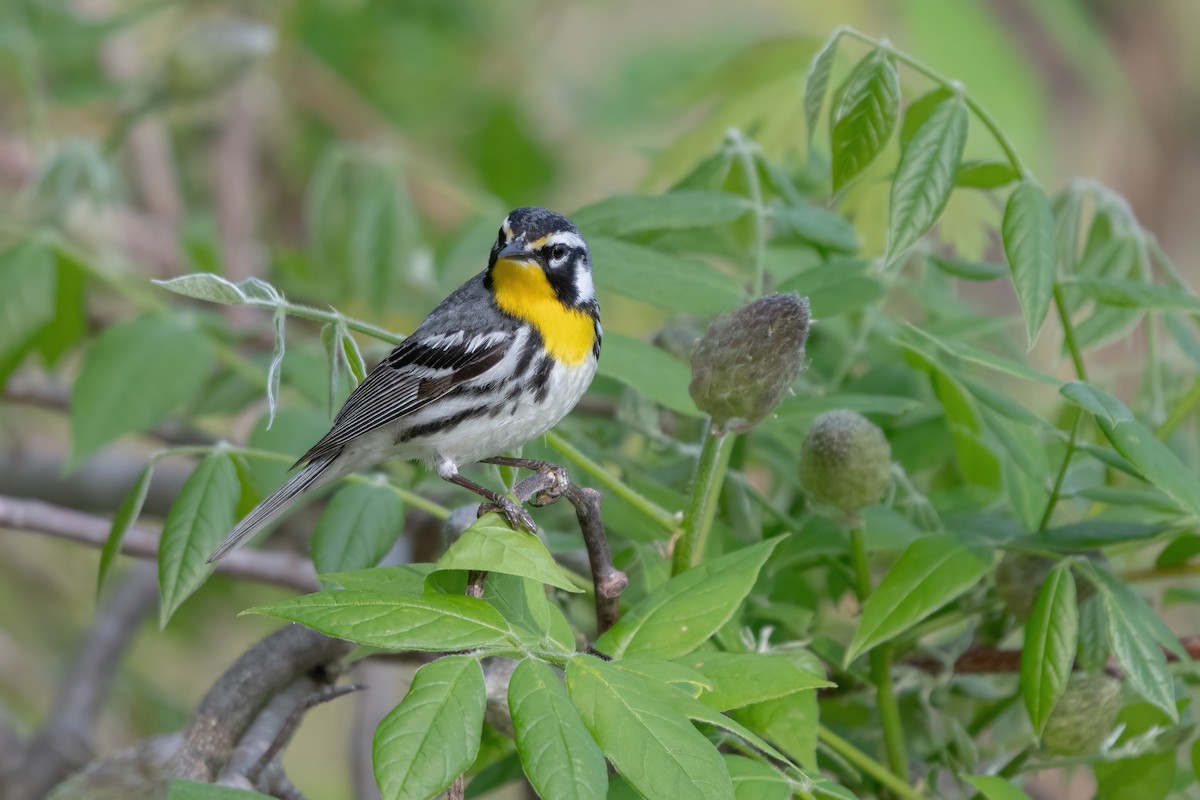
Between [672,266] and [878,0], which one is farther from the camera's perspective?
[878,0]

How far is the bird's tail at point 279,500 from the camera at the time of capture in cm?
210

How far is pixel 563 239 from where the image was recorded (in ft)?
7.50

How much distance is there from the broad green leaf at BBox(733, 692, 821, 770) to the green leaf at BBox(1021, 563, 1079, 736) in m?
0.30

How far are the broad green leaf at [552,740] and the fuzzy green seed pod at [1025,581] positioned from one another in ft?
2.94

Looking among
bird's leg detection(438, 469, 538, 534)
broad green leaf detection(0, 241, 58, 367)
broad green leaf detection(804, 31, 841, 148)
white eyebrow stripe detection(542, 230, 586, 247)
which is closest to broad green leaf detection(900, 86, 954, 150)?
broad green leaf detection(804, 31, 841, 148)

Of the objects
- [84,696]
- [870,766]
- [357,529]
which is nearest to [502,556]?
[357,529]

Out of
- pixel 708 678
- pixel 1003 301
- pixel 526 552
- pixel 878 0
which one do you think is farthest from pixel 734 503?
pixel 1003 301

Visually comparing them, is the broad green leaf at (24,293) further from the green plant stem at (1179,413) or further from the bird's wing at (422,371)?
the green plant stem at (1179,413)

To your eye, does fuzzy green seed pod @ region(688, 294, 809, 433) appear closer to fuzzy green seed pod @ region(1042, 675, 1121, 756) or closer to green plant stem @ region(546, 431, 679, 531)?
green plant stem @ region(546, 431, 679, 531)

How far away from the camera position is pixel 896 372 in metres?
2.39

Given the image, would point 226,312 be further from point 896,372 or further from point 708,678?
point 708,678

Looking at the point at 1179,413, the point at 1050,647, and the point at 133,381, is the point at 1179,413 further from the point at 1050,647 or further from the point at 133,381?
the point at 133,381

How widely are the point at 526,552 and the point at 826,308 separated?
2.94ft

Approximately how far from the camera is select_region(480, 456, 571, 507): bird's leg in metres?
1.76
